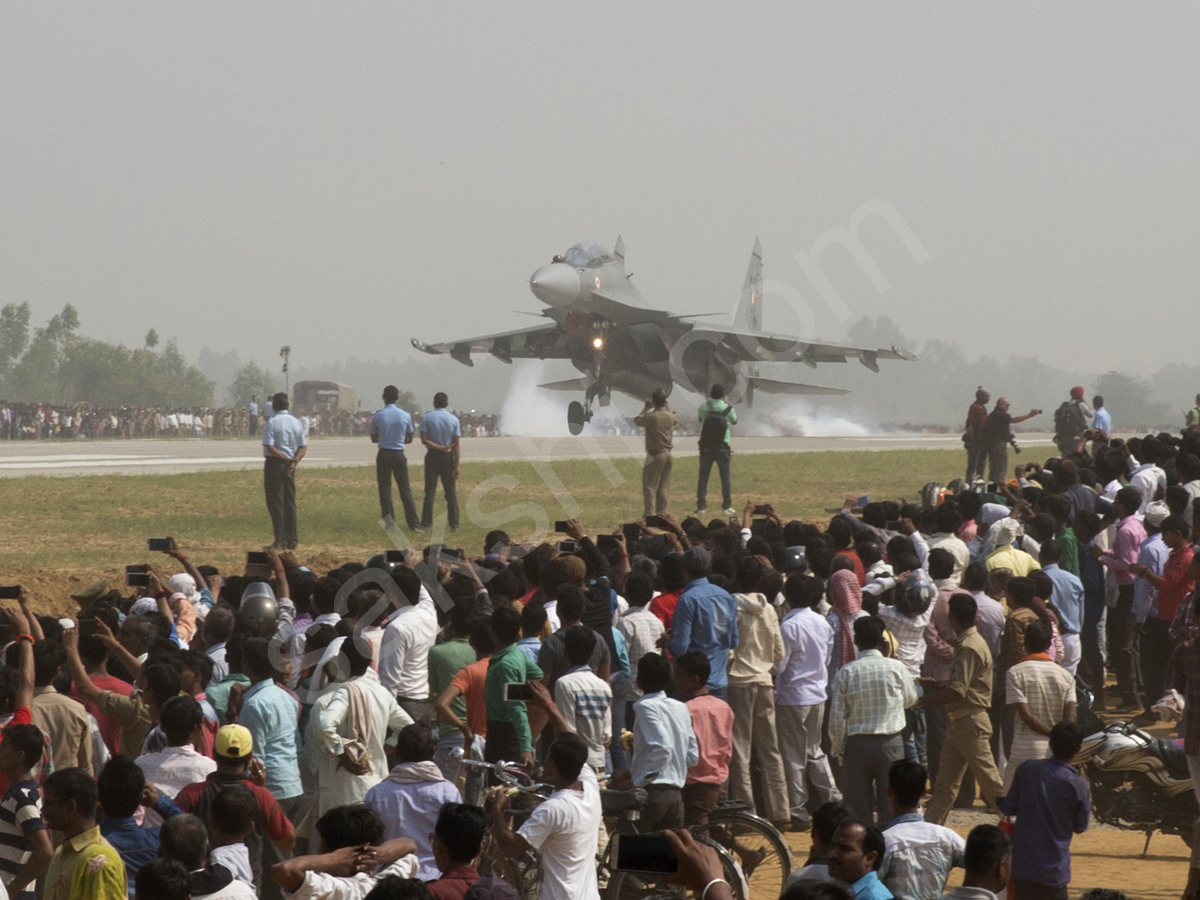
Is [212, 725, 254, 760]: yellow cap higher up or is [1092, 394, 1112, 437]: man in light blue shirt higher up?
[1092, 394, 1112, 437]: man in light blue shirt

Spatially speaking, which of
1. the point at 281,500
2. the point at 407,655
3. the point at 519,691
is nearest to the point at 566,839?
the point at 519,691

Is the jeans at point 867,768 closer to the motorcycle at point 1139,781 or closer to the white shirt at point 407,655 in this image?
the motorcycle at point 1139,781

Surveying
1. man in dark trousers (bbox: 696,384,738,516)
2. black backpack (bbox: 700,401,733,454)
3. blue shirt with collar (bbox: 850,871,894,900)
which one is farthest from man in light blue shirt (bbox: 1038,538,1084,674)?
black backpack (bbox: 700,401,733,454)

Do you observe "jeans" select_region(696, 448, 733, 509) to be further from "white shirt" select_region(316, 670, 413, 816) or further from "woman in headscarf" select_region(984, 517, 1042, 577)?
"white shirt" select_region(316, 670, 413, 816)

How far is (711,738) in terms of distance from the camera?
24.2 ft

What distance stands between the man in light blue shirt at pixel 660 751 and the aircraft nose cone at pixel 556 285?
2651 cm

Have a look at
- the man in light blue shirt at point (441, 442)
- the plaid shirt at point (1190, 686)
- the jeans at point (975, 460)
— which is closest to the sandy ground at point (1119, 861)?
the plaid shirt at point (1190, 686)

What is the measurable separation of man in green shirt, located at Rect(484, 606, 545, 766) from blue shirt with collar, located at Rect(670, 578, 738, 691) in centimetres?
145

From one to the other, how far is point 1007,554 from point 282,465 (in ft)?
33.6

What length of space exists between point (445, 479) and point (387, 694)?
12.2 meters

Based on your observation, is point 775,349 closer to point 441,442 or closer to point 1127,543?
point 441,442

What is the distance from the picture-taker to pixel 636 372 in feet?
123

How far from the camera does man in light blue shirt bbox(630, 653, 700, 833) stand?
22.4 ft

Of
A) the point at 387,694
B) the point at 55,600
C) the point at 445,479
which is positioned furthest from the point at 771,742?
the point at 445,479
